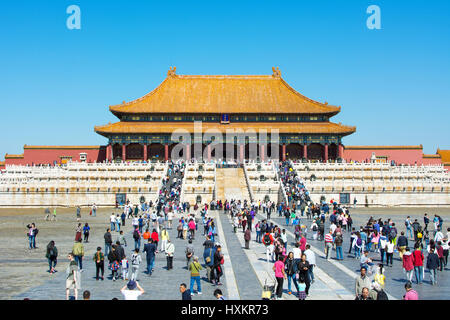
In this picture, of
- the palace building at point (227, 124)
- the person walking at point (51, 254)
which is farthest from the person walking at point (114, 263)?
the palace building at point (227, 124)

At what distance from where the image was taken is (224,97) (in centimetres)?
7781

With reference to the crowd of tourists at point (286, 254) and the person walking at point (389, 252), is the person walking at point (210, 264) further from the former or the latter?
the person walking at point (389, 252)

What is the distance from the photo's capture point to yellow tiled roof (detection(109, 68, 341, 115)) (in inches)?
2904

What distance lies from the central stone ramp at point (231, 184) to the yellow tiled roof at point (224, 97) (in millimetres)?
21820

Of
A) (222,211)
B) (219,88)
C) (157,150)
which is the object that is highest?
(219,88)

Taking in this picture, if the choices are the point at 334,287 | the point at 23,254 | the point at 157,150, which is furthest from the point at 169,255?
the point at 157,150

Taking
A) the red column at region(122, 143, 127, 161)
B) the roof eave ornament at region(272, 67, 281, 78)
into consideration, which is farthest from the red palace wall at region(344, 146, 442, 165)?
the red column at region(122, 143, 127, 161)

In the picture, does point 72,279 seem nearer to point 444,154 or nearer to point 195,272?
point 195,272

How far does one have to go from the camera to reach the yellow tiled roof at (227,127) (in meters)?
70.4

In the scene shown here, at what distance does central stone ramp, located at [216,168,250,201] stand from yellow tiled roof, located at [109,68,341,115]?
71.6 ft

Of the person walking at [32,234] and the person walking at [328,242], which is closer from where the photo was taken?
the person walking at [328,242]
